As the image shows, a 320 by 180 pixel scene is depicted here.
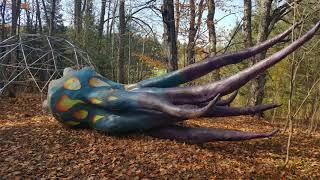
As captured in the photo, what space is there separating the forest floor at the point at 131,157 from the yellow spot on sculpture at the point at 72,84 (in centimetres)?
77

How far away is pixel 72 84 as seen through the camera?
7309 mm

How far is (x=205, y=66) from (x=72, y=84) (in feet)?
7.71

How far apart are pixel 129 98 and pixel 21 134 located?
1.93 meters

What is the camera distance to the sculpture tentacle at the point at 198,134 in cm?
677

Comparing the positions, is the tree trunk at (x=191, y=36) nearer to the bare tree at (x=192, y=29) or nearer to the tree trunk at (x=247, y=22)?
the bare tree at (x=192, y=29)

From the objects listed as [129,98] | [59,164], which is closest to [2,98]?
[129,98]

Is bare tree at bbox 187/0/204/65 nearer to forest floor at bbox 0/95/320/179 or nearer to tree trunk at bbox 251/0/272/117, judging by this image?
tree trunk at bbox 251/0/272/117

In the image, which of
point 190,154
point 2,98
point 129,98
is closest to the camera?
point 190,154

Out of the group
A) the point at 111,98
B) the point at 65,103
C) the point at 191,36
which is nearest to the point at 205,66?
the point at 111,98

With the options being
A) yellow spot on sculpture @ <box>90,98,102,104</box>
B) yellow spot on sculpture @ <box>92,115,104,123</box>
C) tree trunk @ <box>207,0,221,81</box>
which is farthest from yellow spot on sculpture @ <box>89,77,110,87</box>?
tree trunk @ <box>207,0,221,81</box>

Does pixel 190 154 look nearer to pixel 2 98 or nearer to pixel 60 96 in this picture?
pixel 60 96

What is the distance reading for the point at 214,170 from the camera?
5.88 meters

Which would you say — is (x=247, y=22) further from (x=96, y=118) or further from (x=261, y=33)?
(x=96, y=118)

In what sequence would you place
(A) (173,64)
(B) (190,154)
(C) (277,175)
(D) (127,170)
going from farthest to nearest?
(A) (173,64) → (B) (190,154) → (C) (277,175) → (D) (127,170)
